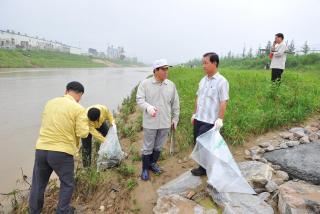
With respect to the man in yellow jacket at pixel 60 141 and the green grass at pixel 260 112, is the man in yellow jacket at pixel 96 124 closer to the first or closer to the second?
the man in yellow jacket at pixel 60 141

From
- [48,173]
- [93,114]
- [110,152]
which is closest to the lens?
[48,173]

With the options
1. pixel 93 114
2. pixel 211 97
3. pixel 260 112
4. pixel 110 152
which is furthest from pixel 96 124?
pixel 260 112

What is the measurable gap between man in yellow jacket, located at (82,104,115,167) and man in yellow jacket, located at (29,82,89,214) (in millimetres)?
718

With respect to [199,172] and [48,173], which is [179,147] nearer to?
[199,172]

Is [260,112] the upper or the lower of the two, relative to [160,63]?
lower

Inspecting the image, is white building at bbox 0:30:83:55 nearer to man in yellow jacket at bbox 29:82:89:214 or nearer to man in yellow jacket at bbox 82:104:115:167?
man in yellow jacket at bbox 82:104:115:167

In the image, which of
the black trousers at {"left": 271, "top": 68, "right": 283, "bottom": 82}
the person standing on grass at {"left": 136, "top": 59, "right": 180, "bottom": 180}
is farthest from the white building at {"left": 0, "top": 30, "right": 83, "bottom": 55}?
the person standing on grass at {"left": 136, "top": 59, "right": 180, "bottom": 180}

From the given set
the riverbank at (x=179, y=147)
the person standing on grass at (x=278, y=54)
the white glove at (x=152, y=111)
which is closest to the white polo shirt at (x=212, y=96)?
the white glove at (x=152, y=111)

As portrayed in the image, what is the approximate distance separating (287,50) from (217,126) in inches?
162

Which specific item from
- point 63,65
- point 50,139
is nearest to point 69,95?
point 50,139

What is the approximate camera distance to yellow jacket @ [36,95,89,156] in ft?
9.81

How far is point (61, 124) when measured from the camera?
2996 mm

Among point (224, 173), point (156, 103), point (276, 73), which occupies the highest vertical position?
point (276, 73)

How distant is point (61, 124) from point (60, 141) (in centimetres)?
17
